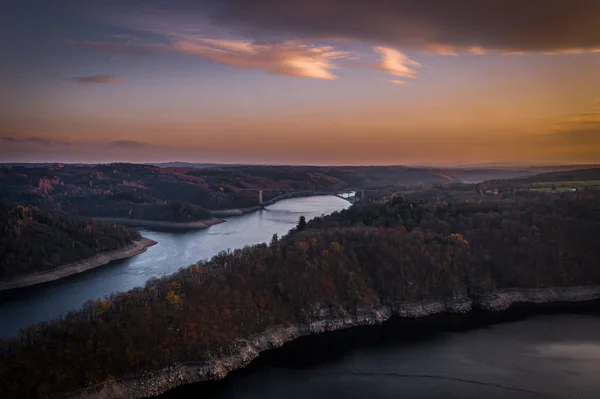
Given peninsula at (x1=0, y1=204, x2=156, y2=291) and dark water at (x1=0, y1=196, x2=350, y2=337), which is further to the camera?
peninsula at (x1=0, y1=204, x2=156, y2=291)

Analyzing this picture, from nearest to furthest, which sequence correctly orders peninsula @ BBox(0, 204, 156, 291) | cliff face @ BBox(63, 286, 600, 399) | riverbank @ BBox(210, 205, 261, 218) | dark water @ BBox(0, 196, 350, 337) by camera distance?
cliff face @ BBox(63, 286, 600, 399), dark water @ BBox(0, 196, 350, 337), peninsula @ BBox(0, 204, 156, 291), riverbank @ BBox(210, 205, 261, 218)

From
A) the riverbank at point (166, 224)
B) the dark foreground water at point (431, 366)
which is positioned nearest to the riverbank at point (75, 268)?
the riverbank at point (166, 224)

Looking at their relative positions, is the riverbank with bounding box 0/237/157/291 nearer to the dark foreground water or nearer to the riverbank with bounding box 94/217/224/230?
the riverbank with bounding box 94/217/224/230

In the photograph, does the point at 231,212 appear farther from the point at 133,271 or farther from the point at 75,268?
the point at 75,268

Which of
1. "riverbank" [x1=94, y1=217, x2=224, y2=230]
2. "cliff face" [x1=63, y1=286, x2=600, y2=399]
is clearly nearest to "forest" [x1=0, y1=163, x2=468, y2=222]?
"riverbank" [x1=94, y1=217, x2=224, y2=230]

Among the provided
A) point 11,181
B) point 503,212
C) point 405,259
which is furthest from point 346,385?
point 11,181

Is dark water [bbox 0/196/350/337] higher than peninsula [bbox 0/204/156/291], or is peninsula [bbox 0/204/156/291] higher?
peninsula [bbox 0/204/156/291]

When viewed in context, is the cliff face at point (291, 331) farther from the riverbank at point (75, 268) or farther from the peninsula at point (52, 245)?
the peninsula at point (52, 245)
